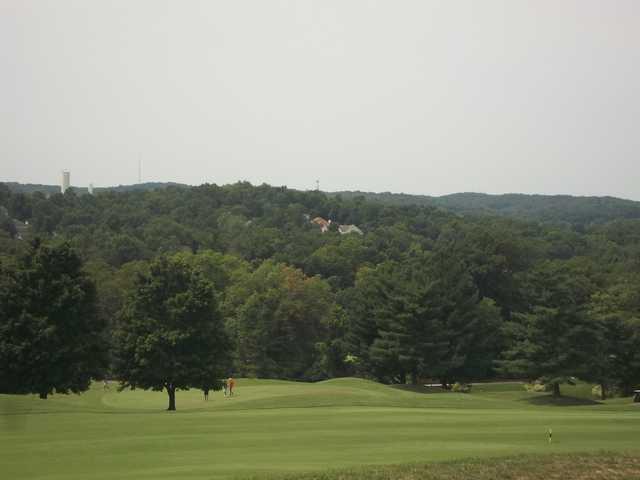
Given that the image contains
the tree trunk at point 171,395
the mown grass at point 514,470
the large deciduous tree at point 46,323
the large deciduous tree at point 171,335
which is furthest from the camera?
the large deciduous tree at point 46,323

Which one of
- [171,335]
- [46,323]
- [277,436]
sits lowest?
[277,436]

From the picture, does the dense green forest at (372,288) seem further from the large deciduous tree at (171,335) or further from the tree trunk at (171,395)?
the tree trunk at (171,395)

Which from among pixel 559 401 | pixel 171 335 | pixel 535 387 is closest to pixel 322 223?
pixel 535 387

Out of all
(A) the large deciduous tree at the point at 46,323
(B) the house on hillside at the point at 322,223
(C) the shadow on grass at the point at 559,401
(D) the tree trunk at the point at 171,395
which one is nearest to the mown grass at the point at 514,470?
(D) the tree trunk at the point at 171,395

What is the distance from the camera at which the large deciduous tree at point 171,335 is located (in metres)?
41.0

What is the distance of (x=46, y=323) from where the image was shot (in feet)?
139

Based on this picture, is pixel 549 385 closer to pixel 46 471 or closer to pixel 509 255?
pixel 46 471

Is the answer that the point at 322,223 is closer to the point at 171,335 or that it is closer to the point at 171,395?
the point at 171,335

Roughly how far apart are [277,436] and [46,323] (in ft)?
74.3

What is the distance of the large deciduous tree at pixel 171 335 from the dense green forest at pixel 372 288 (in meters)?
0.18

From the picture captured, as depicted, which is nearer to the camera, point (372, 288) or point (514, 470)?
point (514, 470)

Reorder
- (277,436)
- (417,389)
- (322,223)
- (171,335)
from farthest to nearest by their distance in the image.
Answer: (322,223)
(417,389)
(171,335)
(277,436)

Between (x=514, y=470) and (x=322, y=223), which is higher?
(x=322, y=223)

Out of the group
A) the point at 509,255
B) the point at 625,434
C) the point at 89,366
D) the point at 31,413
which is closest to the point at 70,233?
the point at 509,255
